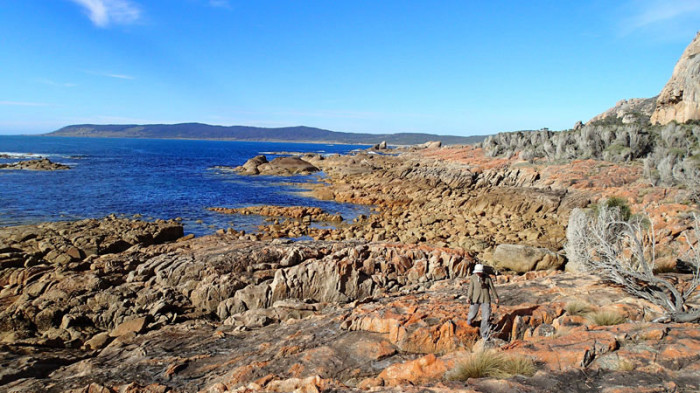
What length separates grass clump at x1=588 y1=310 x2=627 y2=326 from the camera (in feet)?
23.7

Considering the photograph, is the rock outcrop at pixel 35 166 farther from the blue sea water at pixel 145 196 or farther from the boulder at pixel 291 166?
the boulder at pixel 291 166

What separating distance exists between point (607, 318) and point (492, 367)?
2980 millimetres

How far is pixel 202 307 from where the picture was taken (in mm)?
12227

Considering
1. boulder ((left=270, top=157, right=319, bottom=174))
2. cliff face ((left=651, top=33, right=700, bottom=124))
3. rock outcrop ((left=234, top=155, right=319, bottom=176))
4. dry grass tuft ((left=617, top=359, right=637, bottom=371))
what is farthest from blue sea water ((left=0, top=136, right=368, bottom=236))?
cliff face ((left=651, top=33, right=700, bottom=124))

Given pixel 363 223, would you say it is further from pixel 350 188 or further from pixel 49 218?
pixel 49 218

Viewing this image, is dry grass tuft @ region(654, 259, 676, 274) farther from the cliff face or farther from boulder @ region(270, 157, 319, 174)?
boulder @ region(270, 157, 319, 174)

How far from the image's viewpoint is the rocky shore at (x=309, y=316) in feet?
19.8

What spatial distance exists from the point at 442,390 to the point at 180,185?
4657 cm

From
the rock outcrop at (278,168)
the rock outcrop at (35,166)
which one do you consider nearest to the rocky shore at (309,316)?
the rock outcrop at (278,168)

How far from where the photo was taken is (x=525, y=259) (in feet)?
52.5

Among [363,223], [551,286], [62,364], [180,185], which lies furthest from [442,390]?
[180,185]

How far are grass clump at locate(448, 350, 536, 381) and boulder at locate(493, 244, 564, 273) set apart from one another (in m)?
10.9

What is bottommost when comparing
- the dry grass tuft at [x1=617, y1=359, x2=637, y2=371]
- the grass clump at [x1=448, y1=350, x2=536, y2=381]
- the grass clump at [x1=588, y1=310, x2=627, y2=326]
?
the grass clump at [x1=448, y1=350, x2=536, y2=381]

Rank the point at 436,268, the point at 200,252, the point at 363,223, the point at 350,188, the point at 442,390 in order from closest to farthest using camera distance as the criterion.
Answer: the point at 442,390 < the point at 436,268 < the point at 200,252 < the point at 363,223 < the point at 350,188
